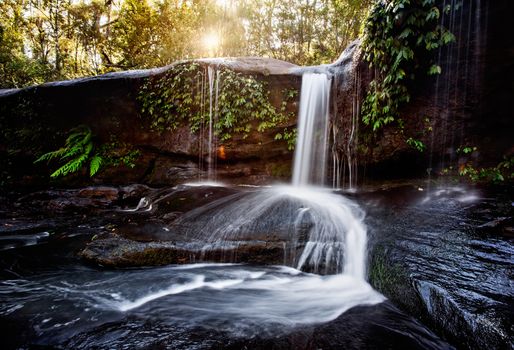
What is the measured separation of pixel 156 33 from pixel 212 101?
24.6 ft

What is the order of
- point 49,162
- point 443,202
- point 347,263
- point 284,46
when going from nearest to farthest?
1. point 347,263
2. point 443,202
3. point 49,162
4. point 284,46

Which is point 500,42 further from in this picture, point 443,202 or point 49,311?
point 49,311

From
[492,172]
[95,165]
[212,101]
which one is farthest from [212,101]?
[492,172]

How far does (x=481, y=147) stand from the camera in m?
5.59

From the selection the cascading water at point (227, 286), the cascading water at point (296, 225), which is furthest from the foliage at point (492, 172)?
the cascading water at point (227, 286)

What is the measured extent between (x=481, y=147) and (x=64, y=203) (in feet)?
31.6

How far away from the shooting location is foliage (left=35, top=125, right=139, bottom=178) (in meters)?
7.64

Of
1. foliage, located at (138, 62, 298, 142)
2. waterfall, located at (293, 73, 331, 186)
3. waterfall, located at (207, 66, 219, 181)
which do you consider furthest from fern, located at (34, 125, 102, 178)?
waterfall, located at (293, 73, 331, 186)

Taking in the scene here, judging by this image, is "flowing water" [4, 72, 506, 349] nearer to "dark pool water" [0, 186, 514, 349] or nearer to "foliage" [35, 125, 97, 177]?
"dark pool water" [0, 186, 514, 349]

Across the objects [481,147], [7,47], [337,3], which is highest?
[337,3]

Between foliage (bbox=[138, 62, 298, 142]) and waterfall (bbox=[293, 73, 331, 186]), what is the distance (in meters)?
0.37

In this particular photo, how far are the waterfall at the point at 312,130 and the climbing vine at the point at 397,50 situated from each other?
1035mm

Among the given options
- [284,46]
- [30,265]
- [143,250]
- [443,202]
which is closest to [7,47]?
[284,46]

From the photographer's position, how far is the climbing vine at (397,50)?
492 cm
